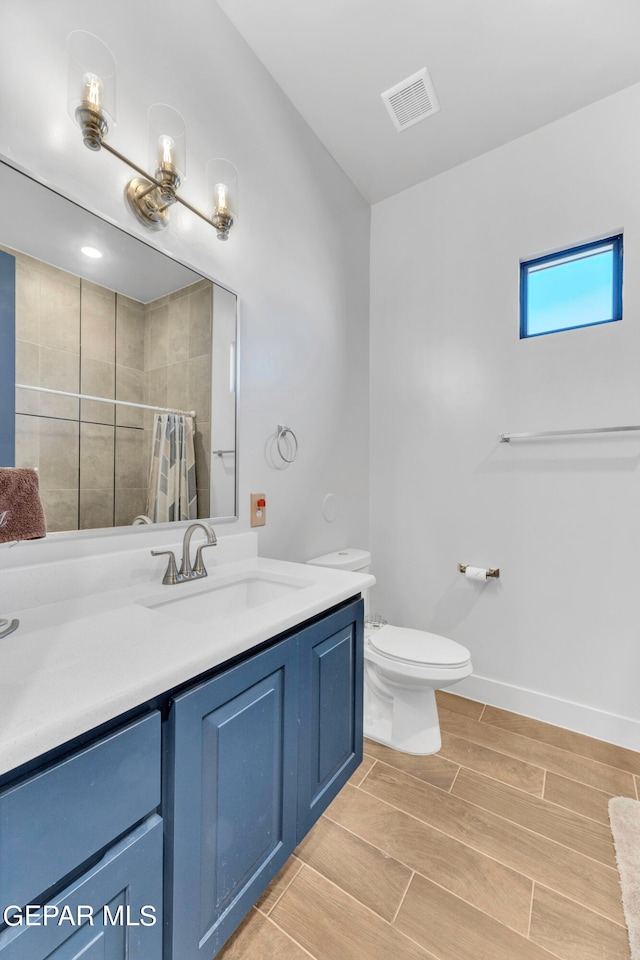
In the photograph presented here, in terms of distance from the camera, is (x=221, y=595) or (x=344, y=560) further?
(x=344, y=560)

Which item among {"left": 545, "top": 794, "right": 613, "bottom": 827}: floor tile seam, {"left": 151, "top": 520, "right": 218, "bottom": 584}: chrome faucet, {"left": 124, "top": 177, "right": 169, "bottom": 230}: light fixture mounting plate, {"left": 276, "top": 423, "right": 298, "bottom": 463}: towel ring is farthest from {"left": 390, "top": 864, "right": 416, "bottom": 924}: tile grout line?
{"left": 124, "top": 177, "right": 169, "bottom": 230}: light fixture mounting plate

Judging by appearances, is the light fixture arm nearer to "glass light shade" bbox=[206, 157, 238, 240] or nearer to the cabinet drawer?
"glass light shade" bbox=[206, 157, 238, 240]

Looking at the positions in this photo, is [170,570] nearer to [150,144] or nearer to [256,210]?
[150,144]

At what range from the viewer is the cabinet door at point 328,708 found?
1100mm

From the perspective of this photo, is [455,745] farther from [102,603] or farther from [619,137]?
[619,137]

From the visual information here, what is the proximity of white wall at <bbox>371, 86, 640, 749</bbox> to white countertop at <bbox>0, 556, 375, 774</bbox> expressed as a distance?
1259 mm

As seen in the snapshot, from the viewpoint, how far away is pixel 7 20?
3.20 ft

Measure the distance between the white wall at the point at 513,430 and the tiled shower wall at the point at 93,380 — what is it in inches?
56.1

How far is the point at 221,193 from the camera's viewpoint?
4.74 feet

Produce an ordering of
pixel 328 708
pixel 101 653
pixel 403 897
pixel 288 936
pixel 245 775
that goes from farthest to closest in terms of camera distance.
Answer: pixel 328 708 → pixel 403 897 → pixel 288 936 → pixel 245 775 → pixel 101 653

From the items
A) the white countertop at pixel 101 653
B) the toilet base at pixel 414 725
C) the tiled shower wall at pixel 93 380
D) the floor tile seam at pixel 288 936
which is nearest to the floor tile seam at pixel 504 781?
the toilet base at pixel 414 725

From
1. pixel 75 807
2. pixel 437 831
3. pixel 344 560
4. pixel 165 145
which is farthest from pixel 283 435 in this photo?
pixel 437 831

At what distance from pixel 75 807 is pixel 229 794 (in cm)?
37

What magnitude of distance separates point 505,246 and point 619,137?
0.57 metres
